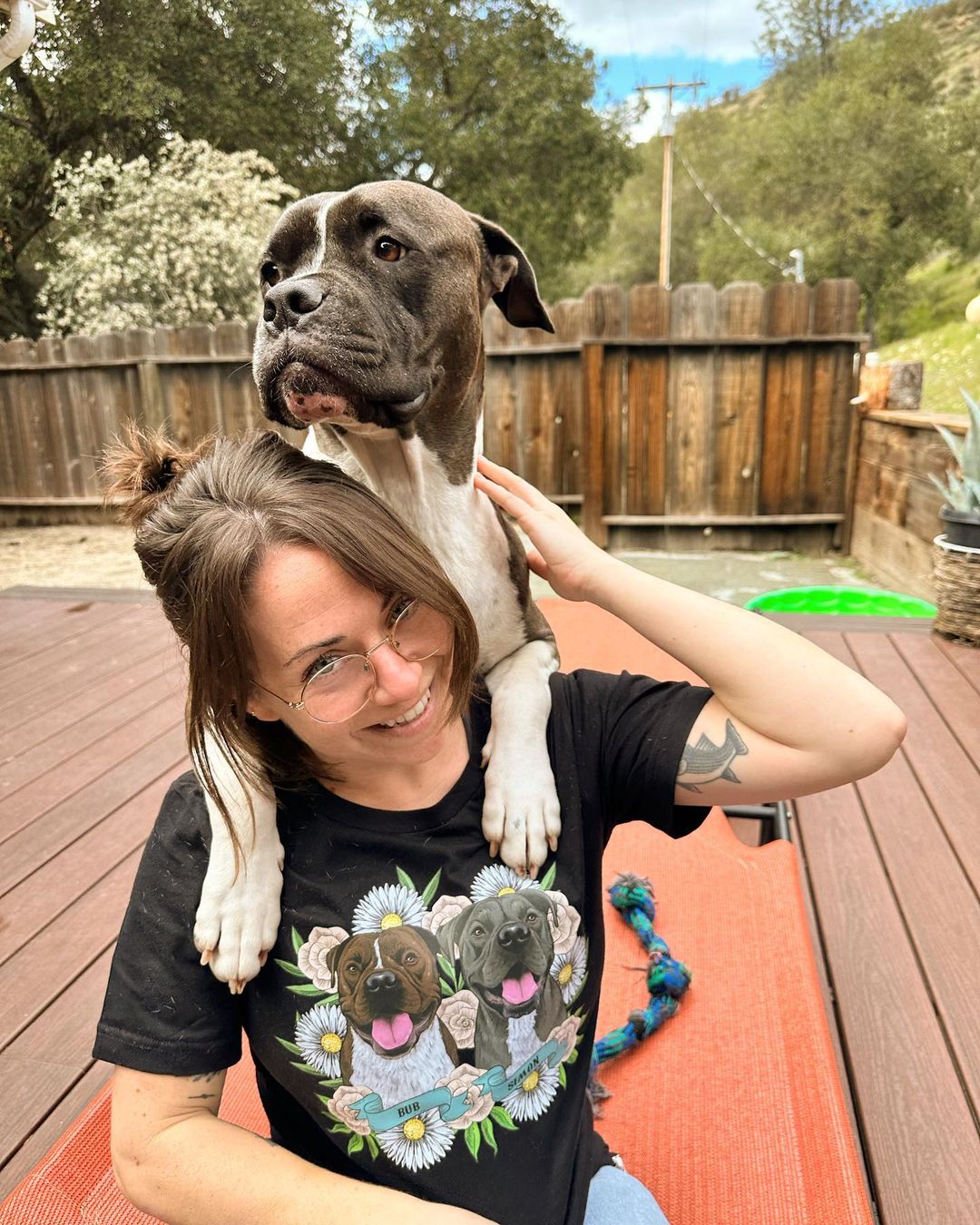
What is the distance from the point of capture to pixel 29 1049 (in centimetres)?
166

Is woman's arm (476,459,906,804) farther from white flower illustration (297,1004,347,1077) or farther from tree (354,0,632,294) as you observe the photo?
tree (354,0,632,294)

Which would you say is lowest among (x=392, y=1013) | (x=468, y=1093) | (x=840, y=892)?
(x=840, y=892)

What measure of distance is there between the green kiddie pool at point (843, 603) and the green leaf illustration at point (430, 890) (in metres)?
3.54

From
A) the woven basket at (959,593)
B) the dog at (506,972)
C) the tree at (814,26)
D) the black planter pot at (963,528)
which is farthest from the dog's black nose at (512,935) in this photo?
the tree at (814,26)

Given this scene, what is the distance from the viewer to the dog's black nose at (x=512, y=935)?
3.16 feet

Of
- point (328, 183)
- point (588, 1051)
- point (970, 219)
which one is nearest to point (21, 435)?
point (328, 183)

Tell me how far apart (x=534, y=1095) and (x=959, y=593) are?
3136 millimetres

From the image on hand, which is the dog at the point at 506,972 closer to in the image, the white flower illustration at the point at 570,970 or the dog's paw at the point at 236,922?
the white flower illustration at the point at 570,970

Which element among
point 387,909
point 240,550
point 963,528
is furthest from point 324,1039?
point 963,528

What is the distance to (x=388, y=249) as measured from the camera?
1225 millimetres

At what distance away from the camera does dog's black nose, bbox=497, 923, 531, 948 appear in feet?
3.16

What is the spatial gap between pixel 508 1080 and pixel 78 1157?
2.56ft

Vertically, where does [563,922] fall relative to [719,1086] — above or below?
above

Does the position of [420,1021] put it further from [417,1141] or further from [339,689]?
[339,689]
